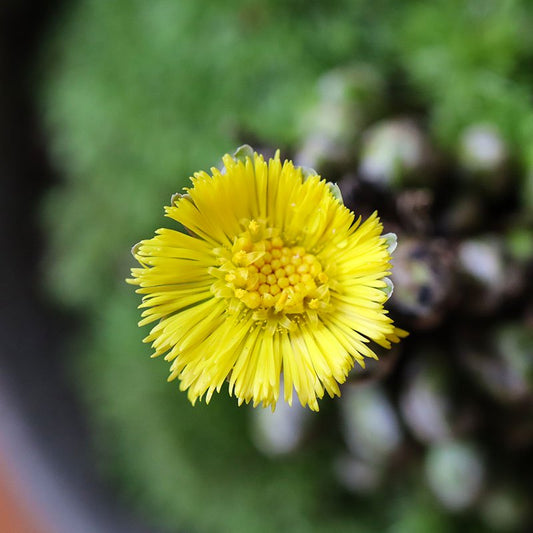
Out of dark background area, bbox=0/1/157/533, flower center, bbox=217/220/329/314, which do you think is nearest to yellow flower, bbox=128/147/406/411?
flower center, bbox=217/220/329/314

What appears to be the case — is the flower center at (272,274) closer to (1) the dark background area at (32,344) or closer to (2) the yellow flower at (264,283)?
(2) the yellow flower at (264,283)

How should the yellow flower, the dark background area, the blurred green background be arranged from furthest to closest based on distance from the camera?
the dark background area
the blurred green background
the yellow flower

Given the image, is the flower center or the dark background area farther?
→ the dark background area

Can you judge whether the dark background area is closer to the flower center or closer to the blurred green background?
the blurred green background

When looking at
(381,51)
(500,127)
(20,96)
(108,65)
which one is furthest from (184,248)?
(20,96)

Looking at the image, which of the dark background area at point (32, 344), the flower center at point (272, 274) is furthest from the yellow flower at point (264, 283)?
the dark background area at point (32, 344)

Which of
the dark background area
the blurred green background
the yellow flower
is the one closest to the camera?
the yellow flower

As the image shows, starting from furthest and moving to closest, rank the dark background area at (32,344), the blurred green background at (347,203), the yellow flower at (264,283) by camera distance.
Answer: the dark background area at (32,344)
the blurred green background at (347,203)
the yellow flower at (264,283)

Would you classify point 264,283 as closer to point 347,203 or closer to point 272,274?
point 272,274
